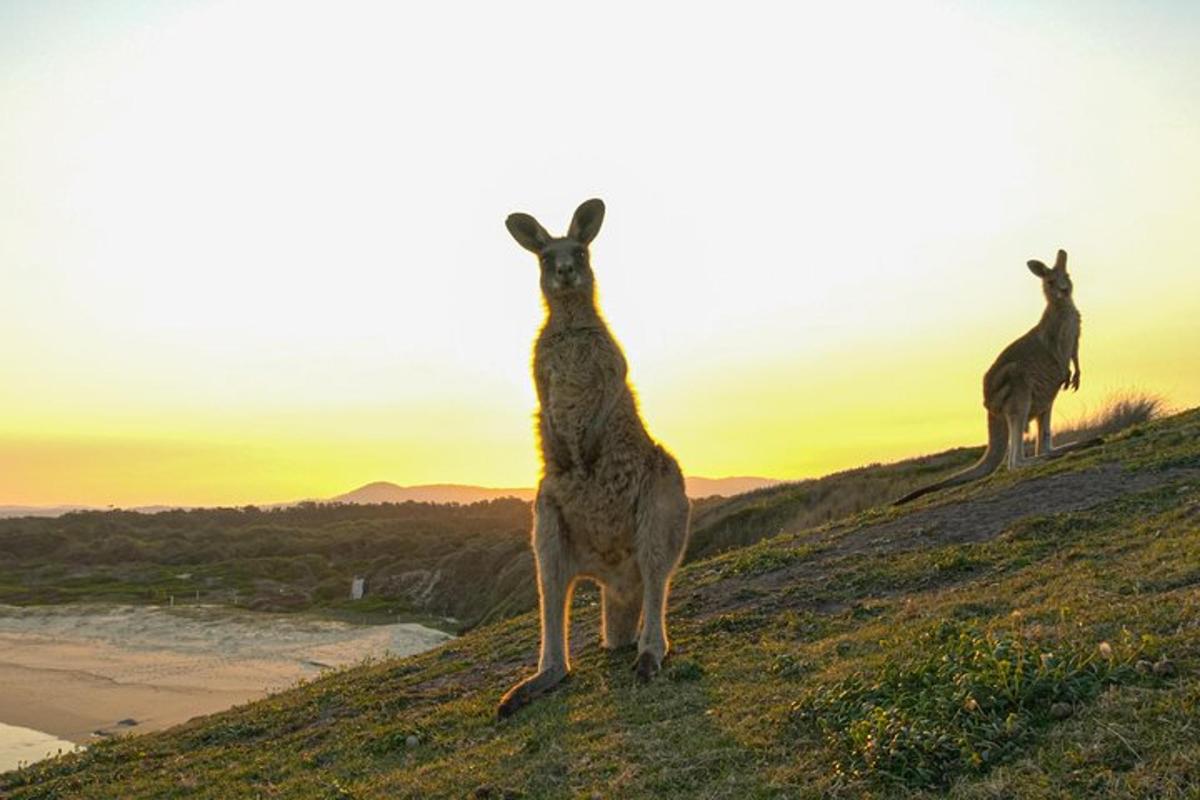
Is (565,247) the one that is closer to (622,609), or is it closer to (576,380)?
(576,380)

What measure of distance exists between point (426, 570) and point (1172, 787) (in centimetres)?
4399

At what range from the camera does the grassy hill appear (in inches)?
159

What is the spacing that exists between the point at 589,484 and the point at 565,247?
6.50 feet

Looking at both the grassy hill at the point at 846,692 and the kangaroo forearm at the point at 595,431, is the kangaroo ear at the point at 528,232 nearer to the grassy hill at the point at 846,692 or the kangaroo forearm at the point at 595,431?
the kangaroo forearm at the point at 595,431

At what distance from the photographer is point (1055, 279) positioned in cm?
1529

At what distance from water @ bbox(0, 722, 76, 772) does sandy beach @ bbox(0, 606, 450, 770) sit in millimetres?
131

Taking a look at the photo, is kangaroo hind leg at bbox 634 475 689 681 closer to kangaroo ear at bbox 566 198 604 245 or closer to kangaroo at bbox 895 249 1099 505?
kangaroo ear at bbox 566 198 604 245

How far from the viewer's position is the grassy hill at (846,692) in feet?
13.3

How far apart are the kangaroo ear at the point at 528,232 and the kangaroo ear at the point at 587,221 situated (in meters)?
0.25

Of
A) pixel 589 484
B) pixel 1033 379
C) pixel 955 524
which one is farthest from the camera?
pixel 1033 379

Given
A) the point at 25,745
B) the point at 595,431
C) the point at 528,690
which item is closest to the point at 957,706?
the point at 528,690

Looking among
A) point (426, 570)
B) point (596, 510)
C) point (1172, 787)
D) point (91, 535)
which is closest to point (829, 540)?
point (596, 510)

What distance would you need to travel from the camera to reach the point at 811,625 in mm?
7801

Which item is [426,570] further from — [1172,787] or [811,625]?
[1172,787]
